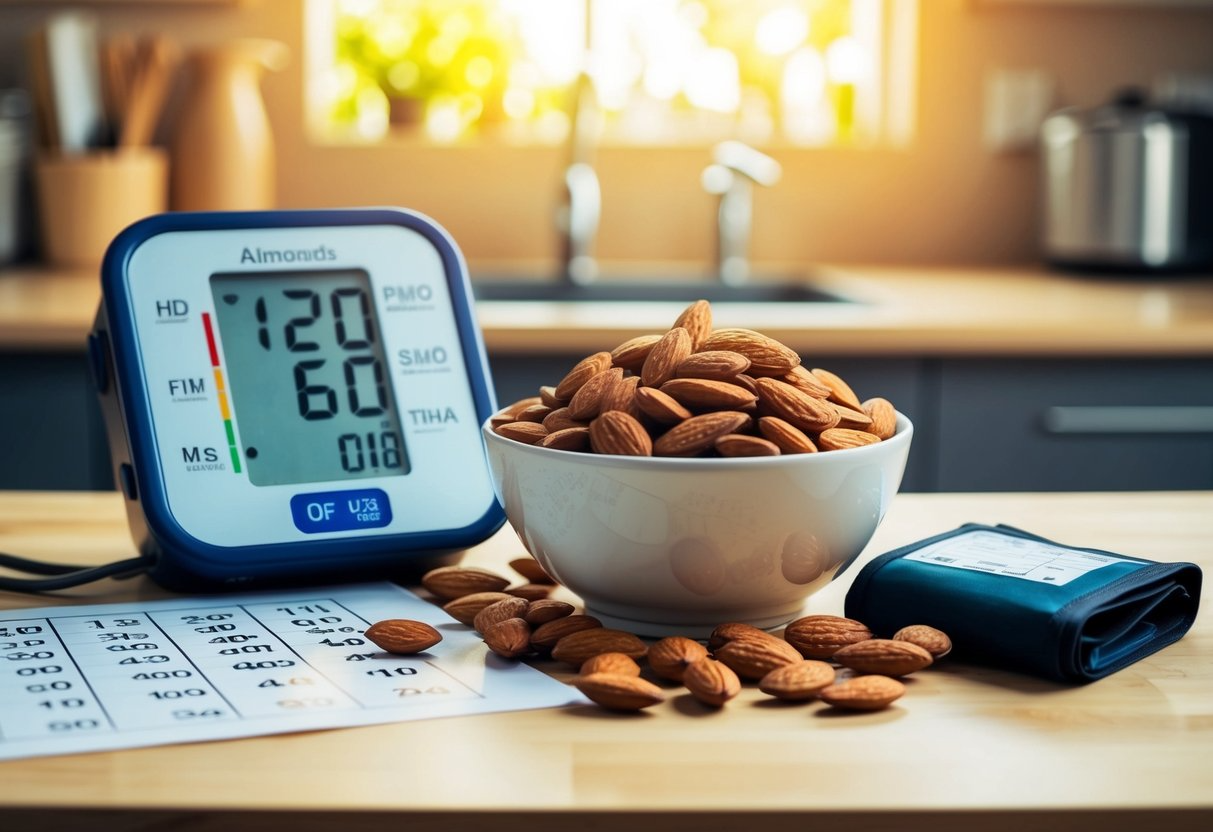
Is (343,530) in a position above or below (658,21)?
below

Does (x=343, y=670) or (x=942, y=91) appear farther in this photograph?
(x=942, y=91)

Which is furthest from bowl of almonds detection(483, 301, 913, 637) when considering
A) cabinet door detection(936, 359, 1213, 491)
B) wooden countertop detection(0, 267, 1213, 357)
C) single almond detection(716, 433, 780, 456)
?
cabinet door detection(936, 359, 1213, 491)

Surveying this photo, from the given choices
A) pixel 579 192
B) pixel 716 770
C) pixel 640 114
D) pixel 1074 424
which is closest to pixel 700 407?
pixel 716 770

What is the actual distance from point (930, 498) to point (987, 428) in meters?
0.92

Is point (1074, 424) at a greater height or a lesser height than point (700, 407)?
lesser

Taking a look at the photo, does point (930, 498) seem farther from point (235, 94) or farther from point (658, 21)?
point (658, 21)

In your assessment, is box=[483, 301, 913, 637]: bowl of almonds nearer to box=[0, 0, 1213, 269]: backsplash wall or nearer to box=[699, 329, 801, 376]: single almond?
box=[699, 329, 801, 376]: single almond

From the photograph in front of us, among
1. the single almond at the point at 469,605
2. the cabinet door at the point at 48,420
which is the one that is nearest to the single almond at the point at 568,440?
the single almond at the point at 469,605

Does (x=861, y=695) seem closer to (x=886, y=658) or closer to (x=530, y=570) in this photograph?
(x=886, y=658)

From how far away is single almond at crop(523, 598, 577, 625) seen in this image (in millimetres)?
745

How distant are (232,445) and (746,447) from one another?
357mm

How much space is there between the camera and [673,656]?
0.67 metres

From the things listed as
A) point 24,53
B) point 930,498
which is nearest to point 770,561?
point 930,498

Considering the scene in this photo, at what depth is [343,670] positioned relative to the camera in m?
0.69
